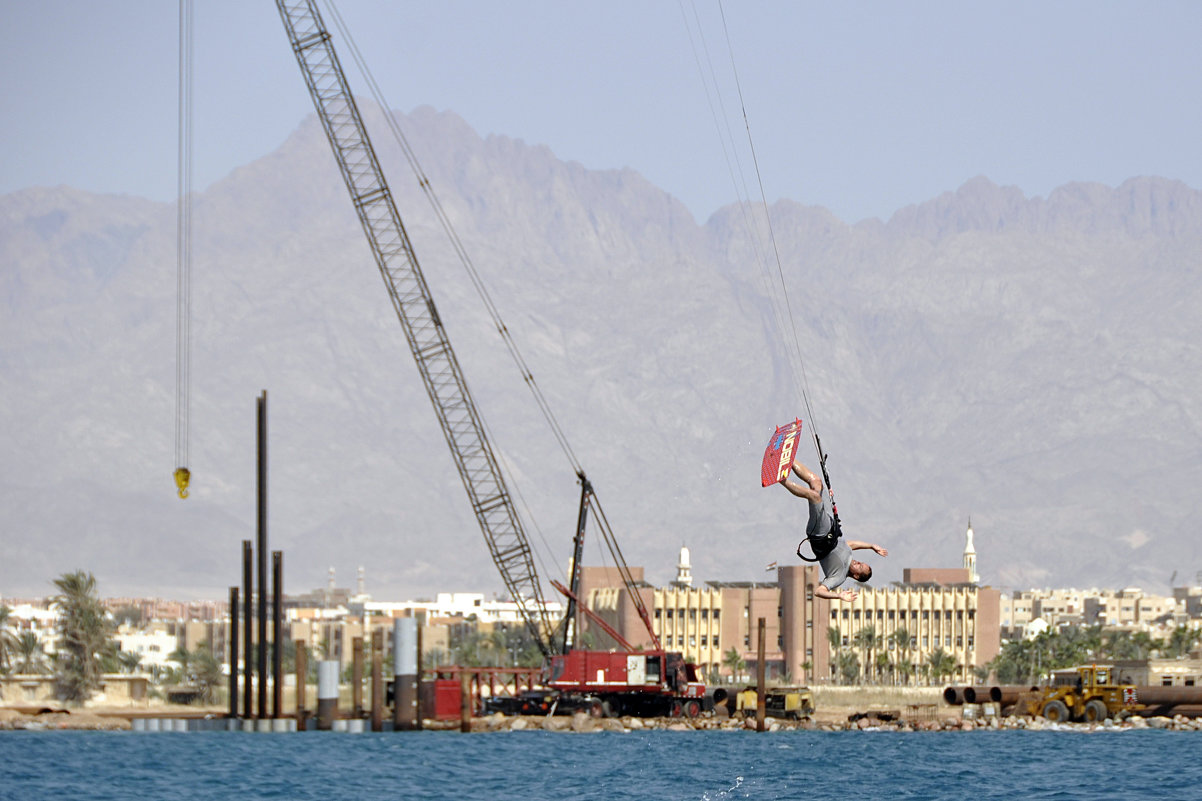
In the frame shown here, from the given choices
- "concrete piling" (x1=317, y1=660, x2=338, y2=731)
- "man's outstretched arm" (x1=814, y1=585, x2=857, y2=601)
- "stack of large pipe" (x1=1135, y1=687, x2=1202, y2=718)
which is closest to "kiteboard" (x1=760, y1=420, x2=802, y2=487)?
"man's outstretched arm" (x1=814, y1=585, x2=857, y2=601)

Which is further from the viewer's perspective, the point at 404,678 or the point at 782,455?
the point at 404,678

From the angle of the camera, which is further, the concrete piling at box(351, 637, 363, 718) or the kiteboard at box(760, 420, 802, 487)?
the concrete piling at box(351, 637, 363, 718)

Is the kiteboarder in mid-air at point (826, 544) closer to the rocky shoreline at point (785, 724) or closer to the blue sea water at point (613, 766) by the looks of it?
the blue sea water at point (613, 766)

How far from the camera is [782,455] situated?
43062 millimetres

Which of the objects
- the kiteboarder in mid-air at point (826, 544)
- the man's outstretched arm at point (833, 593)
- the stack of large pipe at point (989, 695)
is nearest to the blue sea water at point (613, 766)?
the stack of large pipe at point (989, 695)

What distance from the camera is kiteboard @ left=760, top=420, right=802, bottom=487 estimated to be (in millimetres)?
42844

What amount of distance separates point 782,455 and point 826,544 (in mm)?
2118

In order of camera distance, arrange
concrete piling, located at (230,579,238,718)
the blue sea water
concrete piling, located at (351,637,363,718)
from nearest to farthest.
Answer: the blue sea water, concrete piling, located at (230,579,238,718), concrete piling, located at (351,637,363,718)

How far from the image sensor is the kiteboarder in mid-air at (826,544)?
141ft

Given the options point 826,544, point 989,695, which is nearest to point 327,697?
point 989,695

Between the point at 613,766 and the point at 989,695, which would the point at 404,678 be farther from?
the point at 989,695

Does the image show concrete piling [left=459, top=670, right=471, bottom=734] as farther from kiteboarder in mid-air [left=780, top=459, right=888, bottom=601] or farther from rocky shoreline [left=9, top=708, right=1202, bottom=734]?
kiteboarder in mid-air [left=780, top=459, right=888, bottom=601]

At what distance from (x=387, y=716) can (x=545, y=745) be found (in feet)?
104

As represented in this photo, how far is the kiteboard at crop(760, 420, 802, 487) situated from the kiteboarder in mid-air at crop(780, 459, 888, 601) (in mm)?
158
